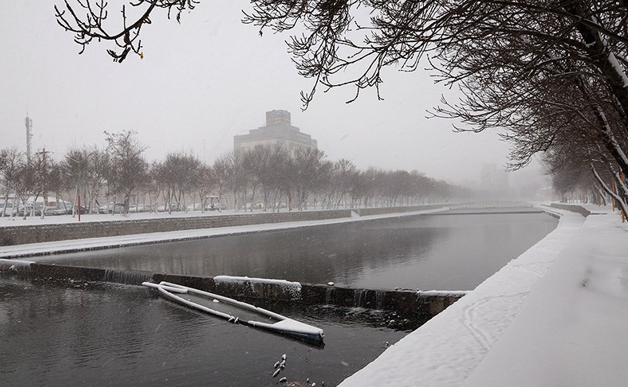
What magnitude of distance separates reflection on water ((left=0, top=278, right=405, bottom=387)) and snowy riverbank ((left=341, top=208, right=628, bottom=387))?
5.12 ft

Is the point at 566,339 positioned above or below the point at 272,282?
above

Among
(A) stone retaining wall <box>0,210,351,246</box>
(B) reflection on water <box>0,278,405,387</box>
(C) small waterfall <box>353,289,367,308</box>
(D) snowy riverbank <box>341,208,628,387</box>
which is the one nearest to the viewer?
(D) snowy riverbank <box>341,208,628,387</box>

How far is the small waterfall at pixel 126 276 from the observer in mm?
14562

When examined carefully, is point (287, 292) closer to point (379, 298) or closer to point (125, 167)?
point (379, 298)

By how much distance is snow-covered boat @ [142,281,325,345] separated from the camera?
344 inches

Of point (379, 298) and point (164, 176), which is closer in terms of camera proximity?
point (379, 298)

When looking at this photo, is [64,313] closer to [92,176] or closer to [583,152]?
[583,152]

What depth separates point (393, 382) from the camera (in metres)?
4.90

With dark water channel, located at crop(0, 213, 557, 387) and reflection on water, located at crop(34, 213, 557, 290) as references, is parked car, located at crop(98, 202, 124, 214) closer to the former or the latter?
reflection on water, located at crop(34, 213, 557, 290)

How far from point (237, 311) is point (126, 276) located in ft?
20.2

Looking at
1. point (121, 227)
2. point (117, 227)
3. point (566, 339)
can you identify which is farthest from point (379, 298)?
point (121, 227)

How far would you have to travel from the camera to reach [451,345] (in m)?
6.00

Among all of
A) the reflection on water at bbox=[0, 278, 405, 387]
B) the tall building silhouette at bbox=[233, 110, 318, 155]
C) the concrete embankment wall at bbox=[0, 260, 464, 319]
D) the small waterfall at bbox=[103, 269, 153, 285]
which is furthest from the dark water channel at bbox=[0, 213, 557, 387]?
the tall building silhouette at bbox=[233, 110, 318, 155]

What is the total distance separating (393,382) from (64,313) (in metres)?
9.64
